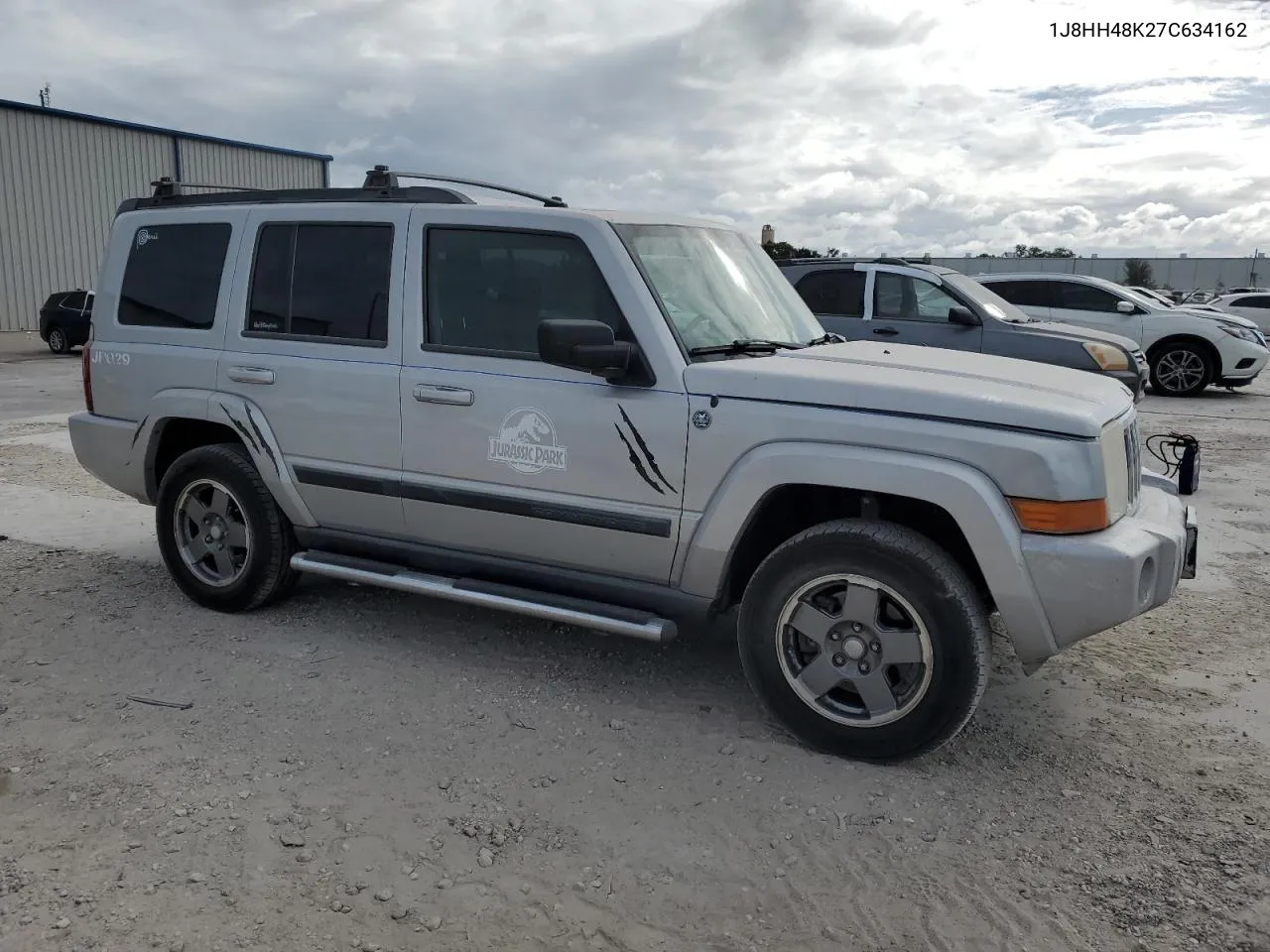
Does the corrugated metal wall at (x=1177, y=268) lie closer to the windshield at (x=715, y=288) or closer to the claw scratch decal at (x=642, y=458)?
the windshield at (x=715, y=288)

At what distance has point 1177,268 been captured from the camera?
5191 centimetres

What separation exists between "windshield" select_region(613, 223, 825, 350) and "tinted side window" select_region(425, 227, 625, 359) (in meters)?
0.22

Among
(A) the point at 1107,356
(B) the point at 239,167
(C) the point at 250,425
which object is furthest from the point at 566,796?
(B) the point at 239,167

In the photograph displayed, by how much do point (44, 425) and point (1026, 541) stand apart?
10.5 meters

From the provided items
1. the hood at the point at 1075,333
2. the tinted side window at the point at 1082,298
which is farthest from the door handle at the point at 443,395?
the tinted side window at the point at 1082,298

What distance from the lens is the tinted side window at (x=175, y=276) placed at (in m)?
4.96

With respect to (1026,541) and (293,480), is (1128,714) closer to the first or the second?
(1026,541)

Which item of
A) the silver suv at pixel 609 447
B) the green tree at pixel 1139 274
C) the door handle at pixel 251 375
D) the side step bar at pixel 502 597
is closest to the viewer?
the silver suv at pixel 609 447

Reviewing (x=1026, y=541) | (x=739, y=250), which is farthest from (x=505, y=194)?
(x=1026, y=541)

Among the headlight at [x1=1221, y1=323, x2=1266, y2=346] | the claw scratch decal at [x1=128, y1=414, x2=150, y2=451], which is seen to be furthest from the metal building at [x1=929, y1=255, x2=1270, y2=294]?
the claw scratch decal at [x1=128, y1=414, x2=150, y2=451]

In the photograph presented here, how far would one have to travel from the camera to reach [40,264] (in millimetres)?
27438

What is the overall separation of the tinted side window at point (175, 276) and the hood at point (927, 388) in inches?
99.5

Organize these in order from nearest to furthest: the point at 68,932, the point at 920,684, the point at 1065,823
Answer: the point at 68,932 < the point at 1065,823 < the point at 920,684

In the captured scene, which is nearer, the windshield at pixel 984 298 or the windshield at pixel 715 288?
the windshield at pixel 715 288
